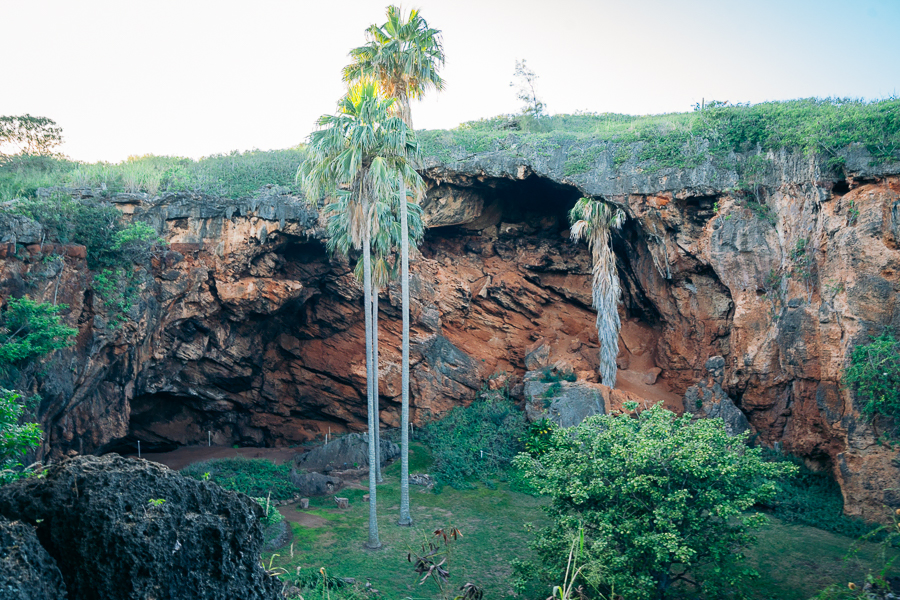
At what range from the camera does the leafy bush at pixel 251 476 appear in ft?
58.1

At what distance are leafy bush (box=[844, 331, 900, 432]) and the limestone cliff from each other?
0.60 metres

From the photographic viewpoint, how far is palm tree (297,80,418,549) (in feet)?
49.3

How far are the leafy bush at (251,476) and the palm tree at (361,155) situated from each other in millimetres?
4462

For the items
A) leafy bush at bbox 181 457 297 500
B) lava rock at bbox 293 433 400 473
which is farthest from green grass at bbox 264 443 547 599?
lava rock at bbox 293 433 400 473

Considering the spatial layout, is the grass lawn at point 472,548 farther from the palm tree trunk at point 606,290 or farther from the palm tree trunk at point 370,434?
the palm tree trunk at point 606,290

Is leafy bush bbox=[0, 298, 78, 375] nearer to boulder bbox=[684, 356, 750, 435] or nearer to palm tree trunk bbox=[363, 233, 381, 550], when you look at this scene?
palm tree trunk bbox=[363, 233, 381, 550]

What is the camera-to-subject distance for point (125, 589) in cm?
427

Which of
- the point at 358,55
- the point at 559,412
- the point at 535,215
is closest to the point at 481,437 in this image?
the point at 559,412

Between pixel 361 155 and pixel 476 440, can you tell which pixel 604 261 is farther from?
pixel 361 155

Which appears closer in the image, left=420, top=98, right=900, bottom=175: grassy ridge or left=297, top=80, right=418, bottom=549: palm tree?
left=297, top=80, right=418, bottom=549: palm tree

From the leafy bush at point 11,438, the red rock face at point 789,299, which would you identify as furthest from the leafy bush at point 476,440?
the leafy bush at point 11,438

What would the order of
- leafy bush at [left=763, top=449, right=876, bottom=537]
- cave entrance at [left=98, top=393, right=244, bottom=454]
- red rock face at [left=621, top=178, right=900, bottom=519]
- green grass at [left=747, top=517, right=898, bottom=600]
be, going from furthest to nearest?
cave entrance at [left=98, top=393, right=244, bottom=454], red rock face at [left=621, top=178, right=900, bottom=519], leafy bush at [left=763, top=449, right=876, bottom=537], green grass at [left=747, top=517, right=898, bottom=600]

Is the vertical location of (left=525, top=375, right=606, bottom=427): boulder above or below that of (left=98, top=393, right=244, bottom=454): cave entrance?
above

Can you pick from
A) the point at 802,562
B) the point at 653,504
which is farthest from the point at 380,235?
the point at 802,562
